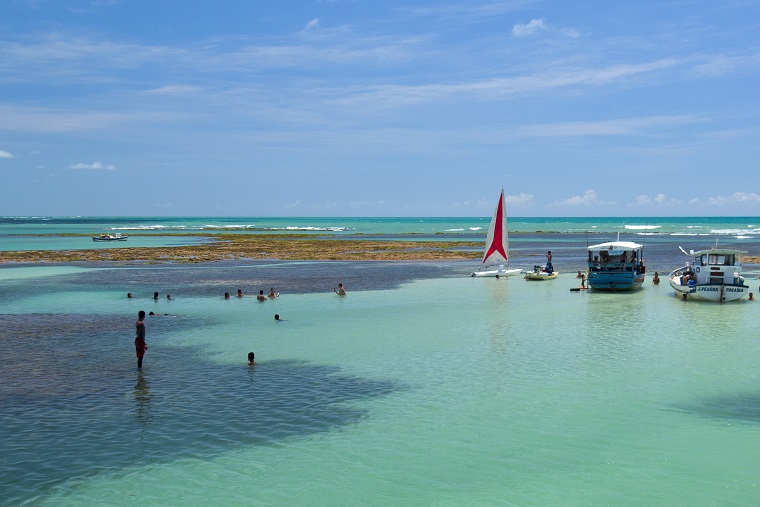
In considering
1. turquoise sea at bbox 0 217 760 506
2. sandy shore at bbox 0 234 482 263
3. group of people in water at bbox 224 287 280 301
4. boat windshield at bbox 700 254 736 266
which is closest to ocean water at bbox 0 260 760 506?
turquoise sea at bbox 0 217 760 506

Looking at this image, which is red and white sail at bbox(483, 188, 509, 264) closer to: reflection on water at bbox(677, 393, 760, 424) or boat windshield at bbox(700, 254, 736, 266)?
boat windshield at bbox(700, 254, 736, 266)

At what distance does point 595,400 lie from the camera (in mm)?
19859

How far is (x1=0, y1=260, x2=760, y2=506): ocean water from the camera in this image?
1412cm

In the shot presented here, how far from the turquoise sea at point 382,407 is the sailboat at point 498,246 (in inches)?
754

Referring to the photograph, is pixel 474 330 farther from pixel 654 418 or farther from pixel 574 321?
pixel 654 418

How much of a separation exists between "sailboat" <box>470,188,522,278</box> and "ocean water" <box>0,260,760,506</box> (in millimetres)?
19733

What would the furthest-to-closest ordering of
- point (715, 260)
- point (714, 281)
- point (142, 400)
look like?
point (715, 260), point (714, 281), point (142, 400)

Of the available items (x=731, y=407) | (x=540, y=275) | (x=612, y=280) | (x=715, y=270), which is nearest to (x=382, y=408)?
(x=731, y=407)

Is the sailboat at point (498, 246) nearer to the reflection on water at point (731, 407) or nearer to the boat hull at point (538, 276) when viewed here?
the boat hull at point (538, 276)

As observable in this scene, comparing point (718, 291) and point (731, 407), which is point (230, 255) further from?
point (731, 407)

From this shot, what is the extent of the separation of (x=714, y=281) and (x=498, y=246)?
19948mm

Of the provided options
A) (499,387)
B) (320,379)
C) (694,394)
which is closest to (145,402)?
(320,379)

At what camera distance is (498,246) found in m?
58.8

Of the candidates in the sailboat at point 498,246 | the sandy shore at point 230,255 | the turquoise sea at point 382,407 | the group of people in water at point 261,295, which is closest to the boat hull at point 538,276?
the sailboat at point 498,246
